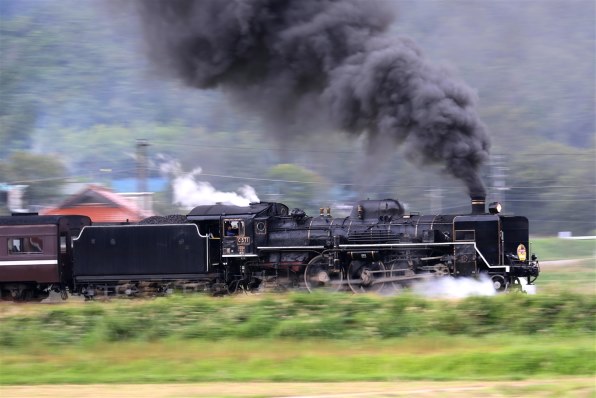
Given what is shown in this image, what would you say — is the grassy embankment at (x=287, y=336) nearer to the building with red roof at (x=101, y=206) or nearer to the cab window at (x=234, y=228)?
the cab window at (x=234, y=228)

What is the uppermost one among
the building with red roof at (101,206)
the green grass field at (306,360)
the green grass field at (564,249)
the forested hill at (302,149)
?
the forested hill at (302,149)

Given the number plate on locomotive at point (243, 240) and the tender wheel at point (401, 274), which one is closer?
the tender wheel at point (401, 274)

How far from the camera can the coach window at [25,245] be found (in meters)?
21.1

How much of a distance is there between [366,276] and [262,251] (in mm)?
2802

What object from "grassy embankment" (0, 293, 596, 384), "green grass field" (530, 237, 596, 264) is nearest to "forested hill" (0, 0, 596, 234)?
"green grass field" (530, 237, 596, 264)

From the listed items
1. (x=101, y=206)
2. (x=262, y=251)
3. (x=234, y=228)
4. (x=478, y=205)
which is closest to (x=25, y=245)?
(x=234, y=228)

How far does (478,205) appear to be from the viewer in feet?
63.8

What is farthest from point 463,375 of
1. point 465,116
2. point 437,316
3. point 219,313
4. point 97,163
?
point 97,163

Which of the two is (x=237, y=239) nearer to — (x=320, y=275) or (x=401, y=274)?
(x=320, y=275)

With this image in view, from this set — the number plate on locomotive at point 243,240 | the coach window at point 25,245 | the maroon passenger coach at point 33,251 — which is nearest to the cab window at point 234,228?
the number plate on locomotive at point 243,240

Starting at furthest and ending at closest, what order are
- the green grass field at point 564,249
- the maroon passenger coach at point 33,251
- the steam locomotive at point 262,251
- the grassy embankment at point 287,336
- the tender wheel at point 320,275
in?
the green grass field at point 564,249 → the maroon passenger coach at point 33,251 → the tender wheel at point 320,275 → the steam locomotive at point 262,251 → the grassy embankment at point 287,336

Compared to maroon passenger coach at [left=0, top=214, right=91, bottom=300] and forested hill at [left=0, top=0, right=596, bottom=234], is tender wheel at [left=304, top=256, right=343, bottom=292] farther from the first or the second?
forested hill at [left=0, top=0, right=596, bottom=234]

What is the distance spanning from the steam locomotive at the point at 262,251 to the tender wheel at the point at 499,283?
23mm

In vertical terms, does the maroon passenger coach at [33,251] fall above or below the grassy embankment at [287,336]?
above
